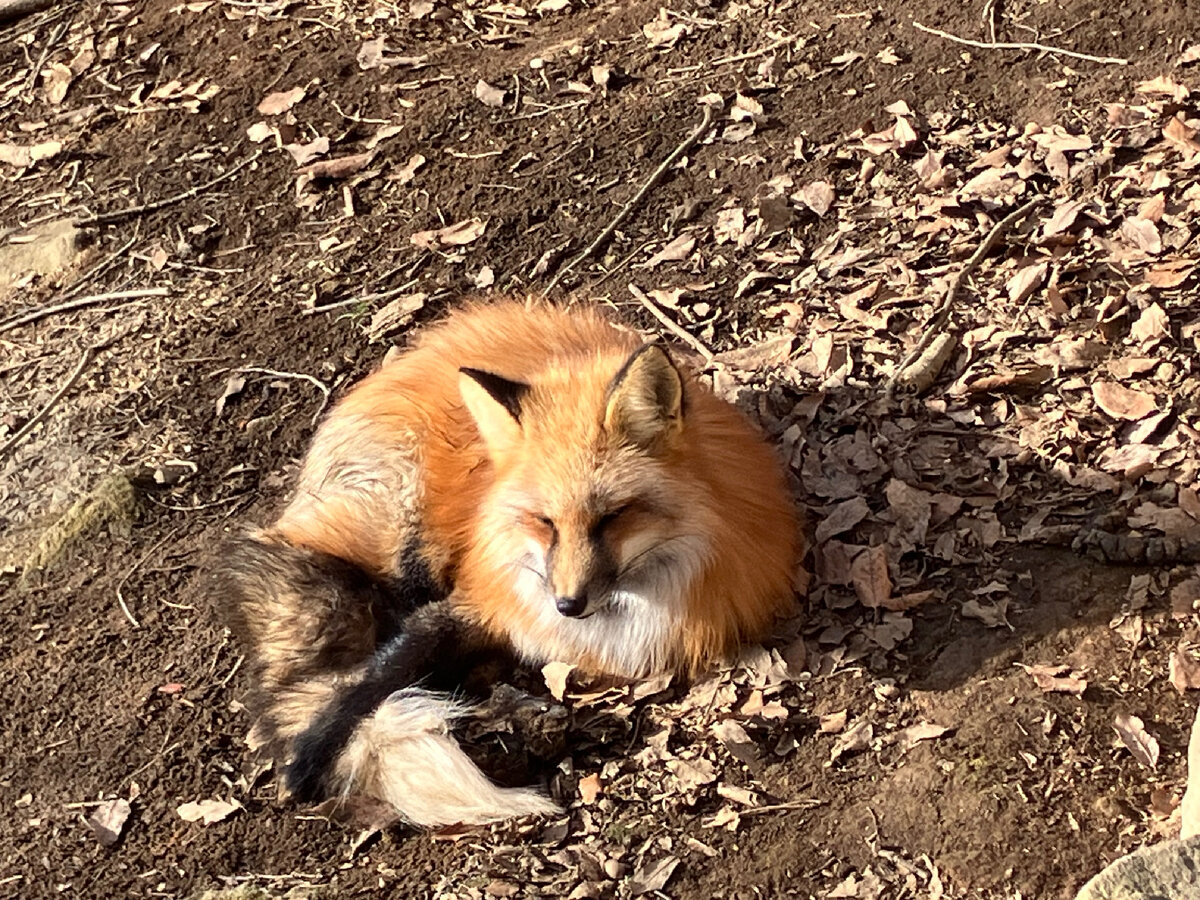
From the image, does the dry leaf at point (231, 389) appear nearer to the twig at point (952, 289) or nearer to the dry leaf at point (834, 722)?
the twig at point (952, 289)

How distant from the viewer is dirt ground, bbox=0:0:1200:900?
154 inches

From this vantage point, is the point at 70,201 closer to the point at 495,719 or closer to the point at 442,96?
the point at 442,96

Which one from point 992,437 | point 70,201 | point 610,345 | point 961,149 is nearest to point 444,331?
point 610,345

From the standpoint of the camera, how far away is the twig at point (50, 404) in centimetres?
602

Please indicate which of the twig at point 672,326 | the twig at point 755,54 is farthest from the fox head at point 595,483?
the twig at point 755,54

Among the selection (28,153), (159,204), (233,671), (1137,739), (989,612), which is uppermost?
(28,153)

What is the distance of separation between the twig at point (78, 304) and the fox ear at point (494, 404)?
9.94 ft

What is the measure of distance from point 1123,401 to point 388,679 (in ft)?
9.68

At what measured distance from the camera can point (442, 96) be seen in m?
6.91

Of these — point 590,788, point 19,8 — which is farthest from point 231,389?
point 19,8

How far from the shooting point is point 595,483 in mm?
3928

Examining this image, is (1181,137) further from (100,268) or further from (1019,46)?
(100,268)

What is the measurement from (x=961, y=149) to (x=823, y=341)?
1295mm

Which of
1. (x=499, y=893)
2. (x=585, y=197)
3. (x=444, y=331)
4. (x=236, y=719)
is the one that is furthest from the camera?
(x=585, y=197)
